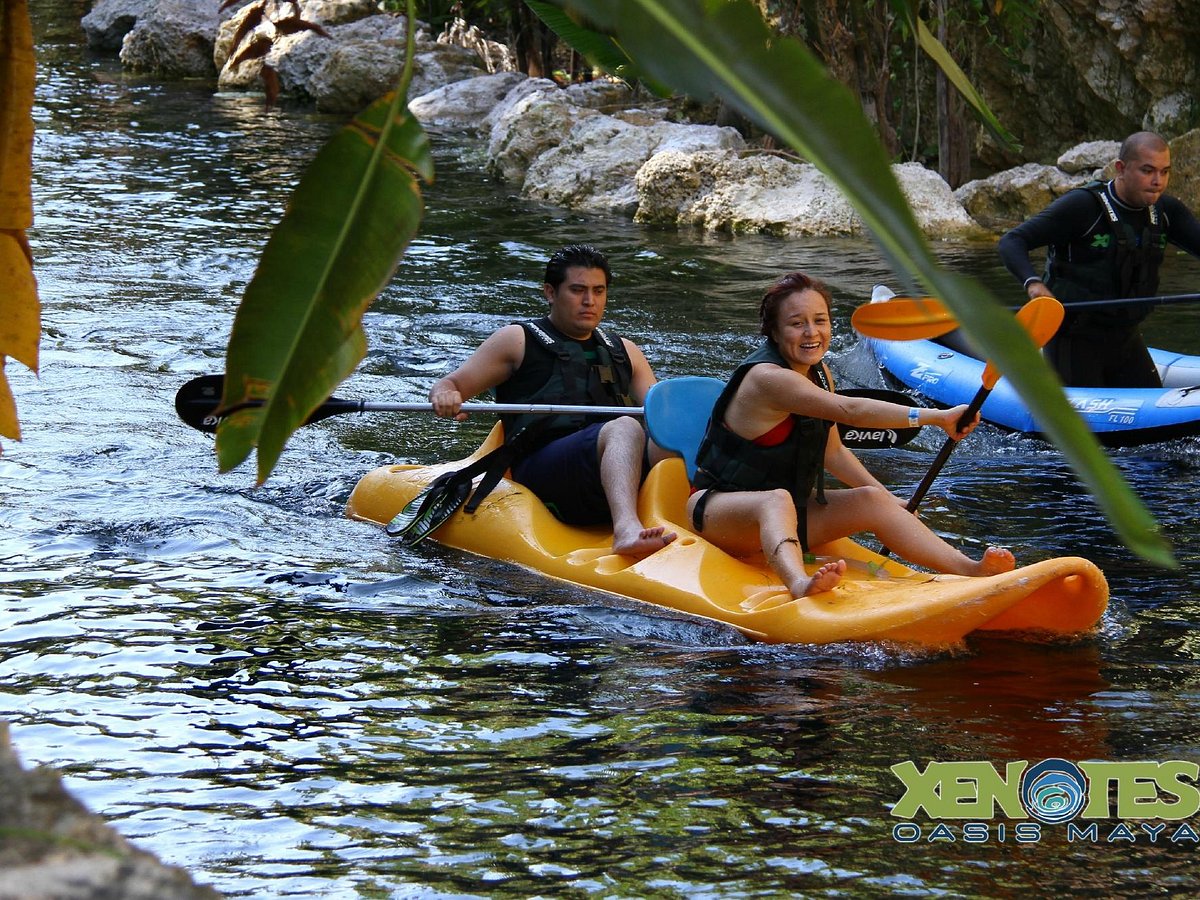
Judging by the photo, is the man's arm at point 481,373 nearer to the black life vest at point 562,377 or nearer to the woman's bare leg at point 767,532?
the black life vest at point 562,377

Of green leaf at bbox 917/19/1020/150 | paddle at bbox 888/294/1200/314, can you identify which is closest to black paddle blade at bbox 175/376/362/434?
paddle at bbox 888/294/1200/314

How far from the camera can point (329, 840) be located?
2.69 metres

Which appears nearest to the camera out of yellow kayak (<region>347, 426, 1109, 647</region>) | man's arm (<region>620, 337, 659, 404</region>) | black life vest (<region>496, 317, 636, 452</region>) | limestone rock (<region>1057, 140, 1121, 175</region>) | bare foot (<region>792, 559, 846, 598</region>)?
yellow kayak (<region>347, 426, 1109, 647</region>)

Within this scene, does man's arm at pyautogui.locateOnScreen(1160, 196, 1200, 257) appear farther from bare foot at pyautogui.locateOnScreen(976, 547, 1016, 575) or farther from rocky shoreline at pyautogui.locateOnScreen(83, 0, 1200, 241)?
rocky shoreline at pyautogui.locateOnScreen(83, 0, 1200, 241)

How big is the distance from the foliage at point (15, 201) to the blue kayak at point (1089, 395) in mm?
4236

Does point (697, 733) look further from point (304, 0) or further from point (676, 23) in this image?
point (304, 0)

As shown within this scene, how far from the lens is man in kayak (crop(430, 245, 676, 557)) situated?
494 cm

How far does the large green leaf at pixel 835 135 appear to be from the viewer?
763 millimetres

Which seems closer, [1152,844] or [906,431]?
[1152,844]

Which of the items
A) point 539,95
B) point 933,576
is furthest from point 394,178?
point 539,95

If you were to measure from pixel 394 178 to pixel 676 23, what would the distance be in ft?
1.20

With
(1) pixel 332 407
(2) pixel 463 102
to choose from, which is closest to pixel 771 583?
(1) pixel 332 407

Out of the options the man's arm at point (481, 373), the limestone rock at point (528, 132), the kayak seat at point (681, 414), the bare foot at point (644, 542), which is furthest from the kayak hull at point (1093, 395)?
the limestone rock at point (528, 132)

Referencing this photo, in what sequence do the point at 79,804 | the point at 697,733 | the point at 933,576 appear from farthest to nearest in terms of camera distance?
1. the point at 933,576
2. the point at 697,733
3. the point at 79,804
